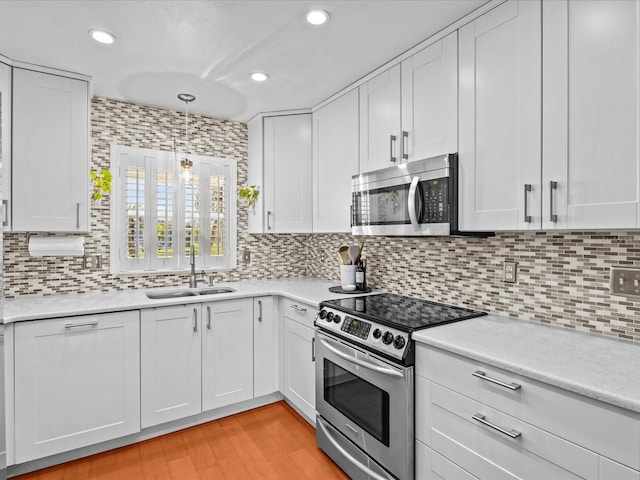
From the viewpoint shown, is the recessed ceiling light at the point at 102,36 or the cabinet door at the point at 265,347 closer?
the recessed ceiling light at the point at 102,36

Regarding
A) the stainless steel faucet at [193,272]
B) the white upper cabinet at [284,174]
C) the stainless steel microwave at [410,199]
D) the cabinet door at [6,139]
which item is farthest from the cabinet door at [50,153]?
the stainless steel microwave at [410,199]

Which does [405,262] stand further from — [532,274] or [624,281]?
[624,281]

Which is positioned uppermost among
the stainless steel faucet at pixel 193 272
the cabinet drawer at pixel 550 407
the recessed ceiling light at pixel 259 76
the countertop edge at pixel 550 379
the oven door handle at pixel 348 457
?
the recessed ceiling light at pixel 259 76

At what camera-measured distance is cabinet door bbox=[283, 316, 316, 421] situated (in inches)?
100

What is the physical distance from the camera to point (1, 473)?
50.8 inches

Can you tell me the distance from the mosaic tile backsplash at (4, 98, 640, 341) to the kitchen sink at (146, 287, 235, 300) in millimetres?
211

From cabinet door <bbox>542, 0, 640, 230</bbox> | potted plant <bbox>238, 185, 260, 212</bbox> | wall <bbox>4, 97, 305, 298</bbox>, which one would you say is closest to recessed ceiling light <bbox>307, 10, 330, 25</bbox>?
cabinet door <bbox>542, 0, 640, 230</bbox>

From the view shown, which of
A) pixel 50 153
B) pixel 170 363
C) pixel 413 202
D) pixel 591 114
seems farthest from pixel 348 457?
pixel 50 153

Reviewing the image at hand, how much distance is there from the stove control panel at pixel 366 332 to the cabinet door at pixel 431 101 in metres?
0.98

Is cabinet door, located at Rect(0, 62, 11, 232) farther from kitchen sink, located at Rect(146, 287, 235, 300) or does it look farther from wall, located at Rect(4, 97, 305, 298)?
kitchen sink, located at Rect(146, 287, 235, 300)

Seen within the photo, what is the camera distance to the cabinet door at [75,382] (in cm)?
212

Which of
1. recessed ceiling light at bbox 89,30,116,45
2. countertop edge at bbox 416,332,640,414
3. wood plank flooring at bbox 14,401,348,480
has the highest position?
recessed ceiling light at bbox 89,30,116,45

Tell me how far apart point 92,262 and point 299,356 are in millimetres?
1731

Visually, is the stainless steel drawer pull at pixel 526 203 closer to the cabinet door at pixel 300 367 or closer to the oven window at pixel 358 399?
the oven window at pixel 358 399
